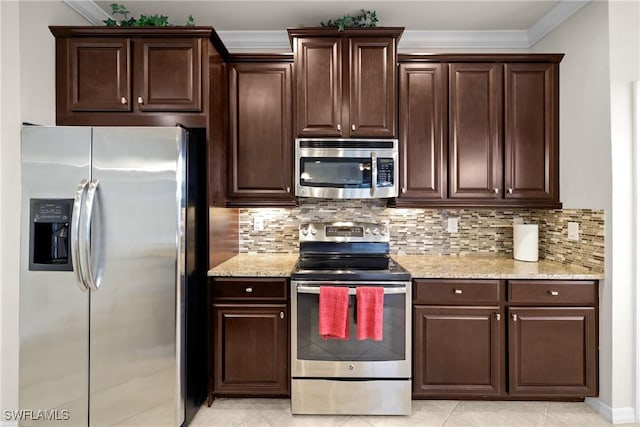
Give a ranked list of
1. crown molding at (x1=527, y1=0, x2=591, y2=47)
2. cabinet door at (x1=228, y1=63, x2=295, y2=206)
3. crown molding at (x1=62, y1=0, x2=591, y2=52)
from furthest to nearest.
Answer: crown molding at (x1=62, y1=0, x2=591, y2=52) → cabinet door at (x1=228, y1=63, x2=295, y2=206) → crown molding at (x1=527, y1=0, x2=591, y2=47)

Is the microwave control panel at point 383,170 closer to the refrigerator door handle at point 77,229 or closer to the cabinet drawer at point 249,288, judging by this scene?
the cabinet drawer at point 249,288

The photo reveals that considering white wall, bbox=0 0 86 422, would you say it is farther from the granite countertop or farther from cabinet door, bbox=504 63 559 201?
cabinet door, bbox=504 63 559 201

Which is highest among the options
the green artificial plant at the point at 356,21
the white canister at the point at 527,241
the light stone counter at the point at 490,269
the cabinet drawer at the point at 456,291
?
the green artificial plant at the point at 356,21

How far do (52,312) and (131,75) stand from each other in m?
1.52

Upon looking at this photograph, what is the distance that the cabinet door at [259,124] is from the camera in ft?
9.32

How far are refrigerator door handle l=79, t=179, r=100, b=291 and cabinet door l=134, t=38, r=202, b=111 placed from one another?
2.40 ft

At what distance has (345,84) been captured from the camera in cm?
276

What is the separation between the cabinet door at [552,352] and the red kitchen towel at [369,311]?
905 millimetres

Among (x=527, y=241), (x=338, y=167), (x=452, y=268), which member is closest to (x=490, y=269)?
(x=452, y=268)

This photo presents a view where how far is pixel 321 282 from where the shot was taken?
2402 millimetres

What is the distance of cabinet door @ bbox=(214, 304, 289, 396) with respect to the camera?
8.12 feet

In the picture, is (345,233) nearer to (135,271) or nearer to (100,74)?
(135,271)

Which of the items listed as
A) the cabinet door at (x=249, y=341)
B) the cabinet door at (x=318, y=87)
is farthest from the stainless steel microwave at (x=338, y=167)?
the cabinet door at (x=249, y=341)

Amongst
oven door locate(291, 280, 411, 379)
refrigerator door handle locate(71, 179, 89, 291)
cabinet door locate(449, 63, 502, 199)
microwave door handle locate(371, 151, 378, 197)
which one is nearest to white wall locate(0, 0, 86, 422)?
refrigerator door handle locate(71, 179, 89, 291)
